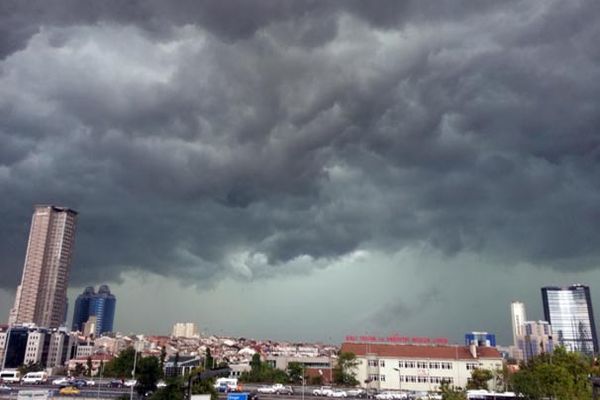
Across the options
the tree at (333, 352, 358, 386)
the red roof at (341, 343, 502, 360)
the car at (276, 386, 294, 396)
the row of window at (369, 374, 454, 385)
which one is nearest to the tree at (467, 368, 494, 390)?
the row of window at (369, 374, 454, 385)

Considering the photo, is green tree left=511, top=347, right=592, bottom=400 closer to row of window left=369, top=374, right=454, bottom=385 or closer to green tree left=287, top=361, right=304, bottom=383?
row of window left=369, top=374, right=454, bottom=385

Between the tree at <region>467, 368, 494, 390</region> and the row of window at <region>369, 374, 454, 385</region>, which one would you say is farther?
the row of window at <region>369, 374, 454, 385</region>

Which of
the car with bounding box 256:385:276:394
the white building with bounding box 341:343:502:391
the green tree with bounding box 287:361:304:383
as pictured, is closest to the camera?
the car with bounding box 256:385:276:394

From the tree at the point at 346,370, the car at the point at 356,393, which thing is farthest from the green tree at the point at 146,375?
the tree at the point at 346,370

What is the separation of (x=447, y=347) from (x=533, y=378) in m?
60.5

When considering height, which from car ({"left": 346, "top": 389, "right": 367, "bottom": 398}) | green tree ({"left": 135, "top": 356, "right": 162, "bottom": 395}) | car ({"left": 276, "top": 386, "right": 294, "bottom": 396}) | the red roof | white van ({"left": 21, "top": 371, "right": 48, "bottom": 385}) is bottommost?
car ({"left": 346, "top": 389, "right": 367, "bottom": 398})

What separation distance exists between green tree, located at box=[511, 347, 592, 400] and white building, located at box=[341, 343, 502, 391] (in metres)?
40.3

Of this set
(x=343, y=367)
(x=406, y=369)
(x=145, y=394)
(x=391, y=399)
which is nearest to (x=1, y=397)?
(x=145, y=394)

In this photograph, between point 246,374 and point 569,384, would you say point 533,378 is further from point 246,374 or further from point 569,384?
point 246,374

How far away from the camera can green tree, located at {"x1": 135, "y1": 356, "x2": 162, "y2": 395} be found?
230ft

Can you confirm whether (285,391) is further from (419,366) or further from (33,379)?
(33,379)

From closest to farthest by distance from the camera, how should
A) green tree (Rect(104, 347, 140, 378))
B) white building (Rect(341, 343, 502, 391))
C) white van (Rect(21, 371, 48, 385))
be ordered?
white van (Rect(21, 371, 48, 385))
white building (Rect(341, 343, 502, 391))
green tree (Rect(104, 347, 140, 378))

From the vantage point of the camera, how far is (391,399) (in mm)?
96000

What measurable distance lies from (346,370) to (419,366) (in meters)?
19.0
